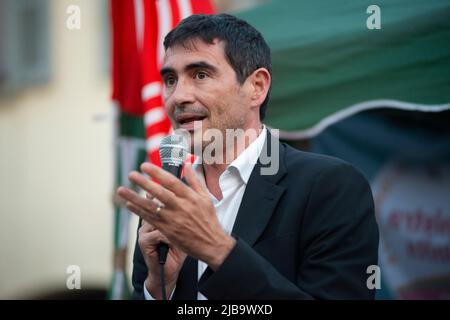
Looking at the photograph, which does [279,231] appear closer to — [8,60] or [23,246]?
[23,246]

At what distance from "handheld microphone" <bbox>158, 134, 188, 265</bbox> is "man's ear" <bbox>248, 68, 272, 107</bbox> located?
0.51m

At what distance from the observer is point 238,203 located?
2336mm

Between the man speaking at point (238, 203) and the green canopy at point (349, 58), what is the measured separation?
3.47ft

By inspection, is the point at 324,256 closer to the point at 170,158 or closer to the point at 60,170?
the point at 170,158

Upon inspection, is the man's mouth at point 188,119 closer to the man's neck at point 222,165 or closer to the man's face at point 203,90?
the man's face at point 203,90

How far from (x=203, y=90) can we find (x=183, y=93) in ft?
0.25

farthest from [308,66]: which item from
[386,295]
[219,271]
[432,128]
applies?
[219,271]

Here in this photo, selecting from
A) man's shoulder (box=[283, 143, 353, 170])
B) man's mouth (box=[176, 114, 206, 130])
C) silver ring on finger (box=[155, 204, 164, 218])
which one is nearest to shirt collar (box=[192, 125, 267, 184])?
man's shoulder (box=[283, 143, 353, 170])

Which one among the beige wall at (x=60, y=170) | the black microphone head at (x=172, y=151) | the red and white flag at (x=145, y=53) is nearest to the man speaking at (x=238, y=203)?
the black microphone head at (x=172, y=151)

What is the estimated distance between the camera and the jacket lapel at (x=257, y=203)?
83.5 inches

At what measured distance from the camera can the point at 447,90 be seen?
10.3 feet

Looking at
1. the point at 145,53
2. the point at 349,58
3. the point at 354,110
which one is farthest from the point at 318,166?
the point at 145,53

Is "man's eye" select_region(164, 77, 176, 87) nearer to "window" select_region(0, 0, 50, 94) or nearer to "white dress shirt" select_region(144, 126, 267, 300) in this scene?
"white dress shirt" select_region(144, 126, 267, 300)

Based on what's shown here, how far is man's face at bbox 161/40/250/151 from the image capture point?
2320 mm
